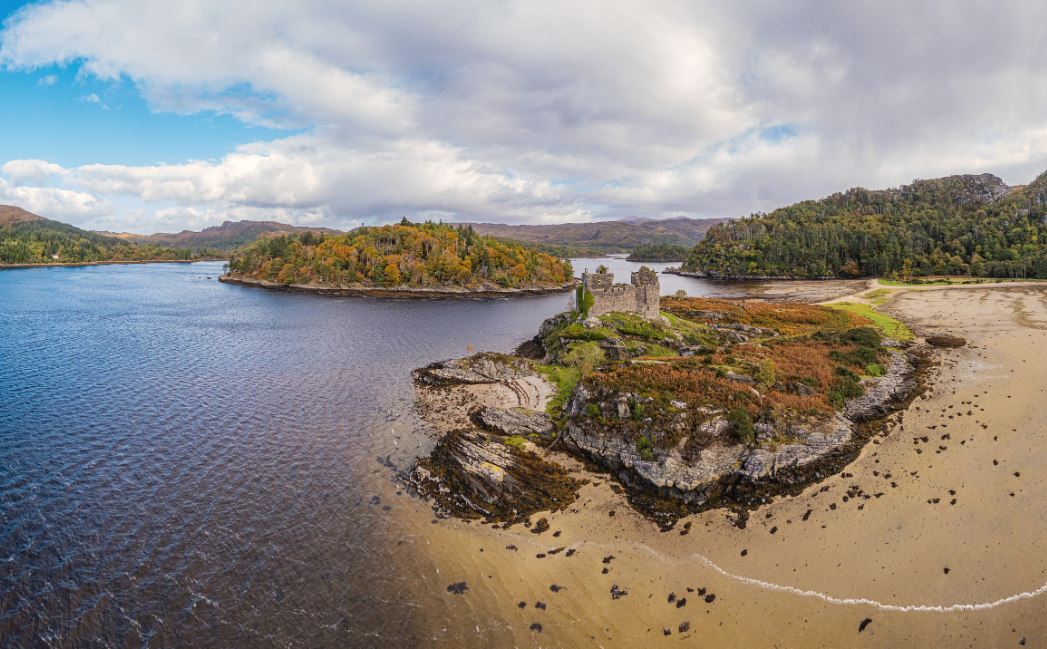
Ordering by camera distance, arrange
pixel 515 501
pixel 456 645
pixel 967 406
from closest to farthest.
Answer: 1. pixel 456 645
2. pixel 515 501
3. pixel 967 406

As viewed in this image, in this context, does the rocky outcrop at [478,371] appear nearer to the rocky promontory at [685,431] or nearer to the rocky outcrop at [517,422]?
the rocky promontory at [685,431]

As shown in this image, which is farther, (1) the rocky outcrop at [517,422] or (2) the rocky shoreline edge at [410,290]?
(2) the rocky shoreline edge at [410,290]

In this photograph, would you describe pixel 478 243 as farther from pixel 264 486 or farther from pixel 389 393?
pixel 264 486

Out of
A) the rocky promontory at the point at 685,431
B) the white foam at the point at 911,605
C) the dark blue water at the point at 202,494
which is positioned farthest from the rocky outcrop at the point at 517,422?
the white foam at the point at 911,605

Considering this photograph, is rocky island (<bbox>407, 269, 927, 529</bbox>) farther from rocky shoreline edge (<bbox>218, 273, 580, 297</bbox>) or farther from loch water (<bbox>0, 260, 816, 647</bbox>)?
rocky shoreline edge (<bbox>218, 273, 580, 297</bbox>)

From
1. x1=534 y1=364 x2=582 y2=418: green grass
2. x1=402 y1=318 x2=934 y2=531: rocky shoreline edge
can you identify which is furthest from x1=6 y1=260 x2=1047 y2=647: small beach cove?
x1=534 y1=364 x2=582 y2=418: green grass

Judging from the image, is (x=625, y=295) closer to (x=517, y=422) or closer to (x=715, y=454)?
(x=517, y=422)

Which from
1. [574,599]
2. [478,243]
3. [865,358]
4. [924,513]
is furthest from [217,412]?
[478,243]

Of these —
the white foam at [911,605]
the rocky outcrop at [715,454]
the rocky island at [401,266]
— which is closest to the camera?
the white foam at [911,605]
